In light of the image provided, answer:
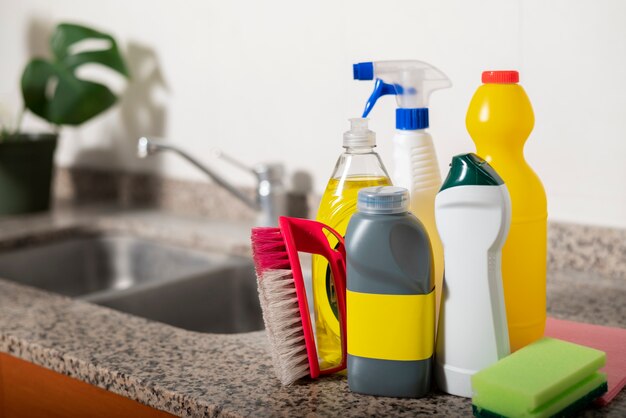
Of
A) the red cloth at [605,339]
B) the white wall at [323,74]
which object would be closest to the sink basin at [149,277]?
the white wall at [323,74]

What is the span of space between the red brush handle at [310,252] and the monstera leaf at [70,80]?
3.62 feet

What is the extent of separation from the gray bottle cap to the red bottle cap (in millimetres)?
167

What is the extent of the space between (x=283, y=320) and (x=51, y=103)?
1194mm

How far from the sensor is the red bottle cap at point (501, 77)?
836 millimetres

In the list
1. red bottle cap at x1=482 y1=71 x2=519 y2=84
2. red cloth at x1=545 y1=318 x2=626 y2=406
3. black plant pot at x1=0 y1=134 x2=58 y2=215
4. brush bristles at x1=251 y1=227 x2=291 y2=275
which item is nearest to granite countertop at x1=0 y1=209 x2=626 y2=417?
red cloth at x1=545 y1=318 x2=626 y2=406

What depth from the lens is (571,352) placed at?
78 centimetres

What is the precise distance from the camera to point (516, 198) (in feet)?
2.74

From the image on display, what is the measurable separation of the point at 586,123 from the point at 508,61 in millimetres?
158

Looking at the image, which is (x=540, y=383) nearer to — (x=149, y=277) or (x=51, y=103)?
(x=149, y=277)

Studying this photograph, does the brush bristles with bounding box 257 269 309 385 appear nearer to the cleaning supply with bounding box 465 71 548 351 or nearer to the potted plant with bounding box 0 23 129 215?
the cleaning supply with bounding box 465 71 548 351

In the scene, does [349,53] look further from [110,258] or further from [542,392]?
[542,392]

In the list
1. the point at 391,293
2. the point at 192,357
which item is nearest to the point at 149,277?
the point at 192,357

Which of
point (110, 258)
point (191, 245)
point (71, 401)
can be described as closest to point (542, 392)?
point (71, 401)

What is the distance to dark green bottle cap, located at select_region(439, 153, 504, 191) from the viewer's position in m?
0.76
